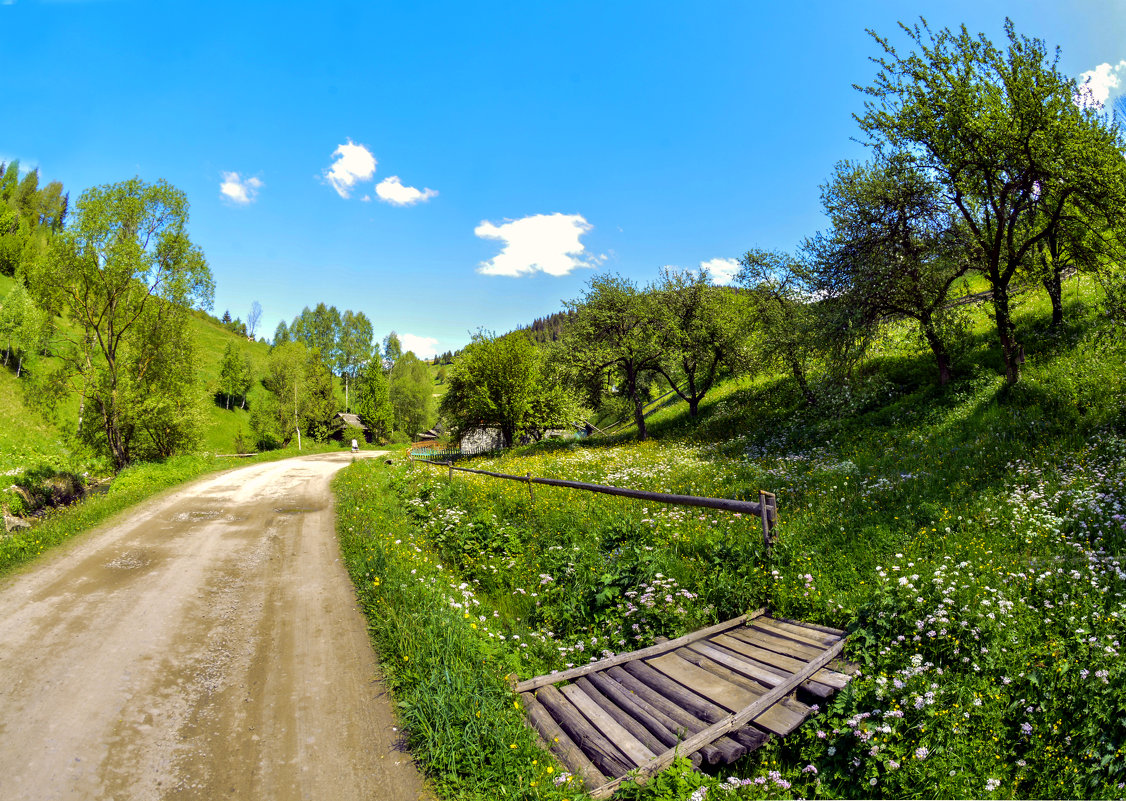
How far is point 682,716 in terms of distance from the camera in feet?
14.3

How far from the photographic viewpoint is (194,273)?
23.1 metres

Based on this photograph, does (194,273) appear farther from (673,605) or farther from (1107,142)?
(1107,142)

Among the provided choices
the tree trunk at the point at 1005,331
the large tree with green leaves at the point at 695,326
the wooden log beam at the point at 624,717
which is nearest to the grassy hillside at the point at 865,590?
the wooden log beam at the point at 624,717

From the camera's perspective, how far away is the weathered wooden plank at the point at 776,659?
464 centimetres

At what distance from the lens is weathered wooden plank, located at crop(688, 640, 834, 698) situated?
14.9ft

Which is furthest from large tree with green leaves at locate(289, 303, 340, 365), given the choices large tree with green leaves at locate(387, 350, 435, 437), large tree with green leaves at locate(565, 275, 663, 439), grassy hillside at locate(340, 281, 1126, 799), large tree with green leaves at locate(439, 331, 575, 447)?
grassy hillside at locate(340, 281, 1126, 799)

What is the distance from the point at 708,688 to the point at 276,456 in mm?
36804

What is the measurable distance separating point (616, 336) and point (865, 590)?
22.1 metres

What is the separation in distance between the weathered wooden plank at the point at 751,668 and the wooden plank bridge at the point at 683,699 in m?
0.01

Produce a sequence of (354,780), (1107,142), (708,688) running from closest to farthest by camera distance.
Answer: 1. (354,780)
2. (708,688)
3. (1107,142)

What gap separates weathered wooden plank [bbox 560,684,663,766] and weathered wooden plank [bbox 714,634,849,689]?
1828 millimetres

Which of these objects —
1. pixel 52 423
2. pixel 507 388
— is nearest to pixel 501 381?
pixel 507 388

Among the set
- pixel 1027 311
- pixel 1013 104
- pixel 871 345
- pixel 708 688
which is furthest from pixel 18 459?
pixel 1027 311

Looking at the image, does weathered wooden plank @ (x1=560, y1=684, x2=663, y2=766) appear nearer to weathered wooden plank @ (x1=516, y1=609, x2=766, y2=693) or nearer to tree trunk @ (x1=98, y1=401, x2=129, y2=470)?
weathered wooden plank @ (x1=516, y1=609, x2=766, y2=693)
